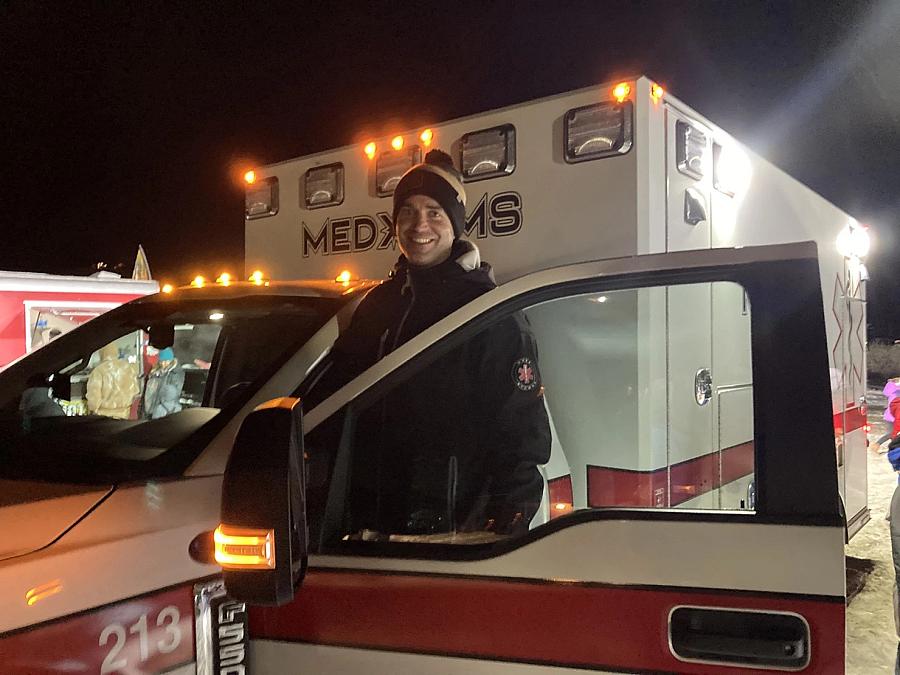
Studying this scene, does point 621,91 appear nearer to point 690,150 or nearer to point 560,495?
point 690,150

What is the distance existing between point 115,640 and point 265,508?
0.45 m

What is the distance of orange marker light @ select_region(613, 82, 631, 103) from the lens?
8.79 ft

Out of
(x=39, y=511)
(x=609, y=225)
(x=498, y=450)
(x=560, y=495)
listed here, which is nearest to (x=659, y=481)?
(x=560, y=495)

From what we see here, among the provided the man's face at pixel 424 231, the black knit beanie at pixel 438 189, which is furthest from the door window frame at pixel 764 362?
Answer: the black knit beanie at pixel 438 189

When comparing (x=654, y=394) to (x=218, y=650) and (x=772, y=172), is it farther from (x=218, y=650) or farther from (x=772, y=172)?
(x=772, y=172)

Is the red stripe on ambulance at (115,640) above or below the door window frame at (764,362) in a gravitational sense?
below

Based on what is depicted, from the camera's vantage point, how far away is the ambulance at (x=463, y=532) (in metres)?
1.36

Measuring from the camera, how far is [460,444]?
6.16 ft

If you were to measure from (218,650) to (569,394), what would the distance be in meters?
1.53

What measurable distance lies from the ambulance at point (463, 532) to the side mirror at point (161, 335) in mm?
31

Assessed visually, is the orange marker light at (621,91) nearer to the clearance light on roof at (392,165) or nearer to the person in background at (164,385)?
the clearance light on roof at (392,165)

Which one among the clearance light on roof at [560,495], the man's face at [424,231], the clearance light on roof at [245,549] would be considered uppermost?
the man's face at [424,231]

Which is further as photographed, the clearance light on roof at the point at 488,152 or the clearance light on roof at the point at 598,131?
the clearance light on roof at the point at 488,152

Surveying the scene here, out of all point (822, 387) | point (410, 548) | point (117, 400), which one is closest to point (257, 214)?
point (117, 400)
